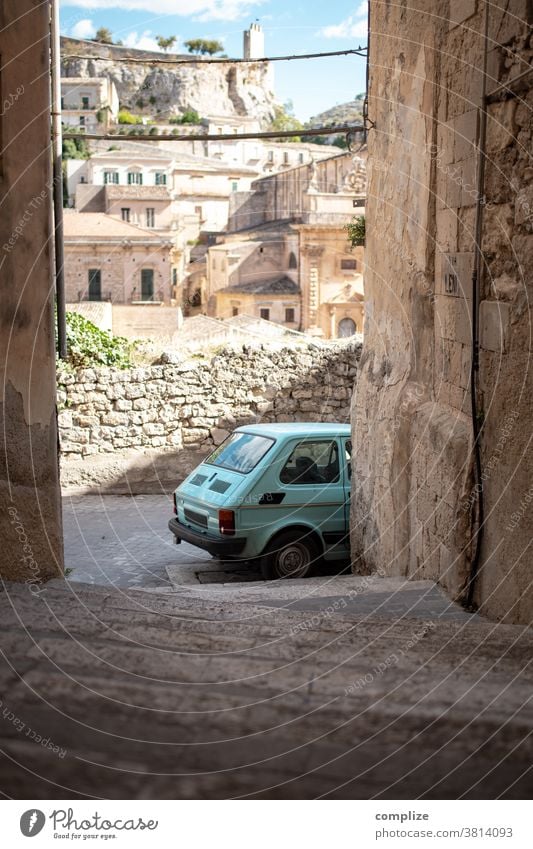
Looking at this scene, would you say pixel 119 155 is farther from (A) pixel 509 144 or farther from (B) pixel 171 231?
(A) pixel 509 144

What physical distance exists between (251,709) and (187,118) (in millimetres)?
107126

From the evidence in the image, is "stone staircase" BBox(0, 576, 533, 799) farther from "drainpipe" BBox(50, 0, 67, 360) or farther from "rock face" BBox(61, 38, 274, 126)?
"rock face" BBox(61, 38, 274, 126)

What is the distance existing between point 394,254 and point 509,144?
2.59 m

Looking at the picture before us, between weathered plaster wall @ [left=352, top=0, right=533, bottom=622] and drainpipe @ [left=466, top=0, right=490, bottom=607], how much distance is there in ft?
0.18

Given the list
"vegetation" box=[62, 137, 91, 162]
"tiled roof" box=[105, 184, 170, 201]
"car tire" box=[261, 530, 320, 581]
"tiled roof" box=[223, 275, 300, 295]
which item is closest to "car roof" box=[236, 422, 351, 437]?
"car tire" box=[261, 530, 320, 581]

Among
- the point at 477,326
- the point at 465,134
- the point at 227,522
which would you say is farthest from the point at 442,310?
the point at 227,522

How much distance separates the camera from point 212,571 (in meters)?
8.79

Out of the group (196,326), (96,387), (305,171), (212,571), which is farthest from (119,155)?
(212,571)

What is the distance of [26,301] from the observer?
417 cm

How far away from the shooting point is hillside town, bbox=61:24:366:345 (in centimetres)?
4112

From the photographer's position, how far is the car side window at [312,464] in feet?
27.8

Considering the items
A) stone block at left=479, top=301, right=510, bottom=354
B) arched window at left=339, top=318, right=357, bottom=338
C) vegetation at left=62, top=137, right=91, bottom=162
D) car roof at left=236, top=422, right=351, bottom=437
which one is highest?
vegetation at left=62, top=137, right=91, bottom=162
